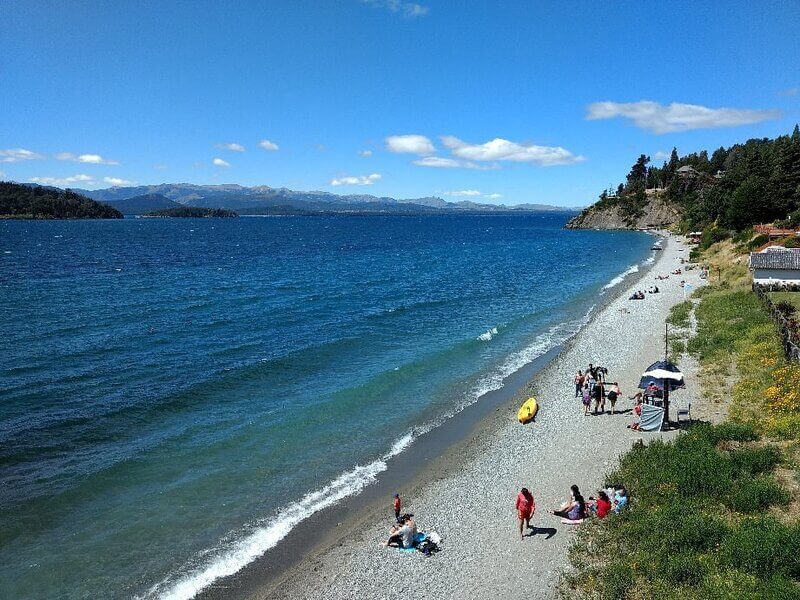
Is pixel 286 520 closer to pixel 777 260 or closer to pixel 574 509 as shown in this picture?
pixel 574 509

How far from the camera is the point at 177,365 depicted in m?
32.1

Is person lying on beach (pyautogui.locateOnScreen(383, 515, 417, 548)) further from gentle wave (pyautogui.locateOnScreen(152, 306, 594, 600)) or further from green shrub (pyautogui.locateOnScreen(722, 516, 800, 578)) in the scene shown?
green shrub (pyautogui.locateOnScreen(722, 516, 800, 578))

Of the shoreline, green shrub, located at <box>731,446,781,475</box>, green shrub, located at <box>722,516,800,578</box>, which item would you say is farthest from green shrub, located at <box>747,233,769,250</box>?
green shrub, located at <box>722,516,800,578</box>

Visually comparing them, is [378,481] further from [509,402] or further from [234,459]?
[509,402]

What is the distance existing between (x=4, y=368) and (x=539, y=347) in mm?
34293

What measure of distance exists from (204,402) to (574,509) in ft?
62.1

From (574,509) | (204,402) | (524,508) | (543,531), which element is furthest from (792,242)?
(204,402)

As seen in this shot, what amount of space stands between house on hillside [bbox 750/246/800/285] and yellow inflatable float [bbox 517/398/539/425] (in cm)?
2898

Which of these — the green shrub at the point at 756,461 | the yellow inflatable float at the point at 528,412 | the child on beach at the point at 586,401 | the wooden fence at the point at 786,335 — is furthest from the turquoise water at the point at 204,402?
the wooden fence at the point at 786,335

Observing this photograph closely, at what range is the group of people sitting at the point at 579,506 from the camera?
15.8 m

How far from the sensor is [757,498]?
1444 cm

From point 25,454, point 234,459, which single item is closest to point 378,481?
point 234,459

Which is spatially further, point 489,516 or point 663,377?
point 663,377

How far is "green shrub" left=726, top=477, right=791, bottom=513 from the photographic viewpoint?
47.2ft
